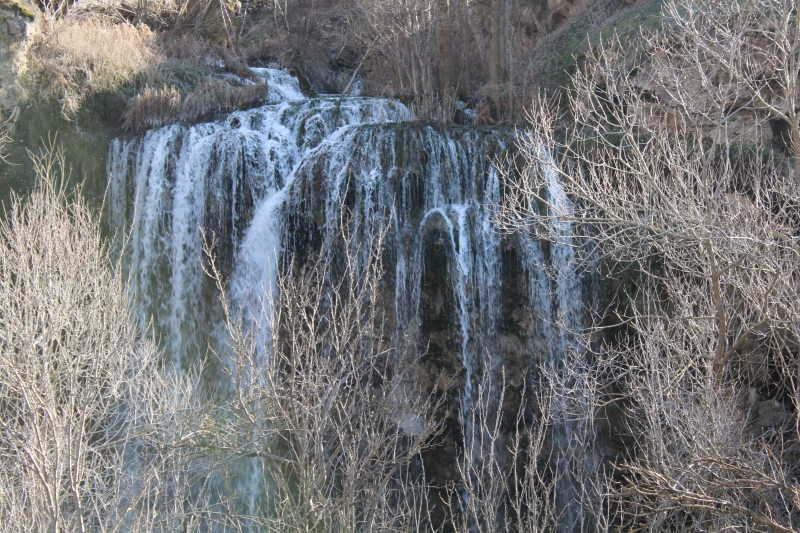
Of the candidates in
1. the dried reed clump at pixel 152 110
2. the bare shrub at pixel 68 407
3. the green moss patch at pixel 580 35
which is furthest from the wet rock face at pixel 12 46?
the green moss patch at pixel 580 35

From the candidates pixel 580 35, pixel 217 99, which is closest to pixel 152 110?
pixel 217 99

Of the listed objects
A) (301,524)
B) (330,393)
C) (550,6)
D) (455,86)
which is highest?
(550,6)

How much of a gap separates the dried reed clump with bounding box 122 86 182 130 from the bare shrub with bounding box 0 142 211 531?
351 cm

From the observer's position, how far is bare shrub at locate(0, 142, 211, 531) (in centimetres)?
520

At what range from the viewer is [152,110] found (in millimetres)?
11578

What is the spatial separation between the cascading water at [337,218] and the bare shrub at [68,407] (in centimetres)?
183

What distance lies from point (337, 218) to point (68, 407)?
5.27m

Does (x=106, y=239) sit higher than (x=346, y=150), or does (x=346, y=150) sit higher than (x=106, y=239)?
(x=346, y=150)

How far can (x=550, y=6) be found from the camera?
1600 cm

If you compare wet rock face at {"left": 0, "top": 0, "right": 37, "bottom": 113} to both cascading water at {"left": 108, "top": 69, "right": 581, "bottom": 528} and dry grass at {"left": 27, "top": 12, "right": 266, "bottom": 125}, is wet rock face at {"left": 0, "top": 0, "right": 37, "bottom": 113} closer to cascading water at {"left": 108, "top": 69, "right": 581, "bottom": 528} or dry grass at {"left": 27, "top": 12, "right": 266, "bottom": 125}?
dry grass at {"left": 27, "top": 12, "right": 266, "bottom": 125}

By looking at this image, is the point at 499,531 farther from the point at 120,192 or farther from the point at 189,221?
the point at 120,192

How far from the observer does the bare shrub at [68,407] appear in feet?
17.1

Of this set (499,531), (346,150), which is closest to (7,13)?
(346,150)

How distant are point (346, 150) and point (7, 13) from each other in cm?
696
